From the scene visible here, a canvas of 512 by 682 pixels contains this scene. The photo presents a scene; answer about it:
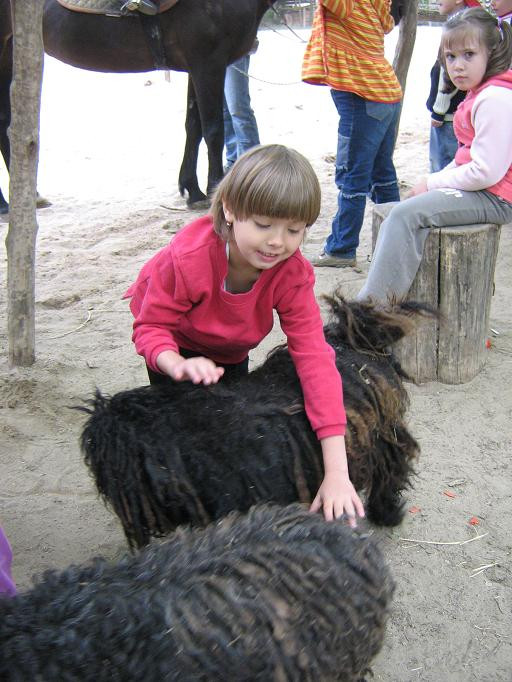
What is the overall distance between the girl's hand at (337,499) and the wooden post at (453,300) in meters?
1.42

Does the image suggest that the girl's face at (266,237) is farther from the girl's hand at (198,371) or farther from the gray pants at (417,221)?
the gray pants at (417,221)

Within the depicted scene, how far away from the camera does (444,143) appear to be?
5188mm

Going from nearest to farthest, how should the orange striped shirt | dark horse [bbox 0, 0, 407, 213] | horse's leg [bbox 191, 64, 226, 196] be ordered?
1. the orange striped shirt
2. dark horse [bbox 0, 0, 407, 213]
3. horse's leg [bbox 191, 64, 226, 196]

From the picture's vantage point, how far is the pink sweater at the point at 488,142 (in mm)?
2957

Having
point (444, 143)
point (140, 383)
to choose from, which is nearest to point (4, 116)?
point (444, 143)


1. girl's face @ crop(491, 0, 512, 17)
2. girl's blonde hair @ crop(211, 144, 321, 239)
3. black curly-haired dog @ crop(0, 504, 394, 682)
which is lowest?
black curly-haired dog @ crop(0, 504, 394, 682)

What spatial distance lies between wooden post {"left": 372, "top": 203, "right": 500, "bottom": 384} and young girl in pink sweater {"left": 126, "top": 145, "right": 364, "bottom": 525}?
1.17 metres

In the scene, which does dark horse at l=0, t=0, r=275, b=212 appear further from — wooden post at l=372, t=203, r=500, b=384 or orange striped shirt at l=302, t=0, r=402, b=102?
wooden post at l=372, t=203, r=500, b=384

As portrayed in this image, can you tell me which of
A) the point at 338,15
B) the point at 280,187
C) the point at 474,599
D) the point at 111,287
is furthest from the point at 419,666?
the point at 338,15

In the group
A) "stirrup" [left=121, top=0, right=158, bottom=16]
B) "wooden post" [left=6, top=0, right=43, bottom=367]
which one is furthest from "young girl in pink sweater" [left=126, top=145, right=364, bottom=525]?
"stirrup" [left=121, top=0, right=158, bottom=16]

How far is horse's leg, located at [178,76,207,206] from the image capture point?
227 inches

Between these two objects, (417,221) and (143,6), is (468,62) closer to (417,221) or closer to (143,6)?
(417,221)

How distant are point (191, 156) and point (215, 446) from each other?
4.34m

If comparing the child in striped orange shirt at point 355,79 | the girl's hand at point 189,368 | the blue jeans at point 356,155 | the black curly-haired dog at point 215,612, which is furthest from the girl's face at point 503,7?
the black curly-haired dog at point 215,612
